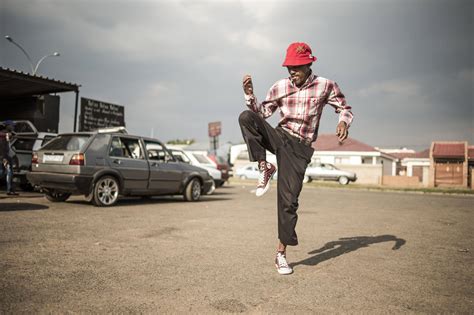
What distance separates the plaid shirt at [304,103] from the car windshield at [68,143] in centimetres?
600

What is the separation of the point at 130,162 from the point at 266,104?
6195 mm

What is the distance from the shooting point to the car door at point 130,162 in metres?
9.09

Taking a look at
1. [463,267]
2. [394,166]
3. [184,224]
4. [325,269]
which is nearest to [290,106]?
Result: [325,269]

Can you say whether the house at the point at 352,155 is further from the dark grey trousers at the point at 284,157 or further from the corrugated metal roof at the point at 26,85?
the dark grey trousers at the point at 284,157

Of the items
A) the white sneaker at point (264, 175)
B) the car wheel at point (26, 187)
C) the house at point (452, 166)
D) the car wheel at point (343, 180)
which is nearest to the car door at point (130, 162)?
the car wheel at point (26, 187)

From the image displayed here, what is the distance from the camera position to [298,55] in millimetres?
3688

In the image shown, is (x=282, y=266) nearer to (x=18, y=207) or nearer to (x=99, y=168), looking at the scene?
(x=99, y=168)

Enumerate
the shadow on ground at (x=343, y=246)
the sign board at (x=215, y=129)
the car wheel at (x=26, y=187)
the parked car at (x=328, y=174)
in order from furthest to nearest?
the sign board at (x=215, y=129)
the parked car at (x=328, y=174)
the car wheel at (x=26, y=187)
the shadow on ground at (x=343, y=246)

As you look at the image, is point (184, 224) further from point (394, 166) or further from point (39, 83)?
point (394, 166)

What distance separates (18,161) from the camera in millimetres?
11102

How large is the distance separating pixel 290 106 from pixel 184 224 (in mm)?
3554

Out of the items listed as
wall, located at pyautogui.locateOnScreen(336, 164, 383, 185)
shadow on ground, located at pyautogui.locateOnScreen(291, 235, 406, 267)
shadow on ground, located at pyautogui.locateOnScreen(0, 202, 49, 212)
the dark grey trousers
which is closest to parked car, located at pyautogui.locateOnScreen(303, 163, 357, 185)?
wall, located at pyautogui.locateOnScreen(336, 164, 383, 185)

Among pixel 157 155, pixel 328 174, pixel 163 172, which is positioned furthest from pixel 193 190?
pixel 328 174

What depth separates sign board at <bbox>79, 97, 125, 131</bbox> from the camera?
70.0 feet
